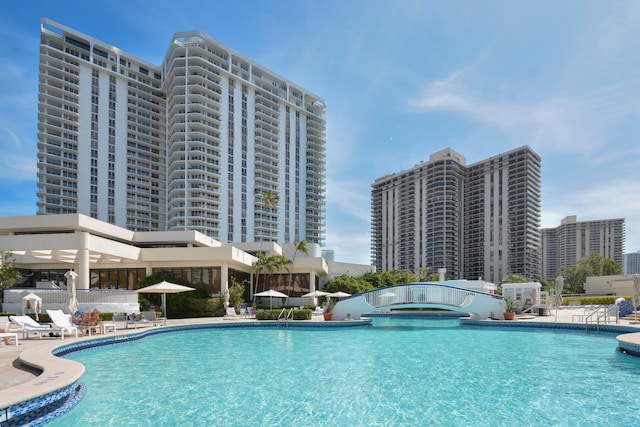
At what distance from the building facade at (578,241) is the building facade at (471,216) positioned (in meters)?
24.4

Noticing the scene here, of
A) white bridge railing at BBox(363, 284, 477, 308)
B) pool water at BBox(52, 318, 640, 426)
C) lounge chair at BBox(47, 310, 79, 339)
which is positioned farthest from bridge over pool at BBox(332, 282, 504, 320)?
lounge chair at BBox(47, 310, 79, 339)

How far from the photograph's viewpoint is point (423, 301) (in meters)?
24.8

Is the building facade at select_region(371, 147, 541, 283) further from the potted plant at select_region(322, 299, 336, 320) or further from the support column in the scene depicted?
the support column

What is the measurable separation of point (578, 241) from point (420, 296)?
441 ft

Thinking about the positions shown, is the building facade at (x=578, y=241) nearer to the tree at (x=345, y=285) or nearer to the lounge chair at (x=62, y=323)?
the tree at (x=345, y=285)

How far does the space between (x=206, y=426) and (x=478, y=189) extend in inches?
4732

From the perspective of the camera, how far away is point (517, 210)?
357 ft

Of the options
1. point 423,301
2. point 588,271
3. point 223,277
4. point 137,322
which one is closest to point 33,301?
point 137,322

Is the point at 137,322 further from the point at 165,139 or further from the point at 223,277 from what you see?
the point at 165,139

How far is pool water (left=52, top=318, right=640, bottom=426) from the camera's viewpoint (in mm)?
6953

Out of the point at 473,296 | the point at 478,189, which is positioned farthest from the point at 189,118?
the point at 478,189

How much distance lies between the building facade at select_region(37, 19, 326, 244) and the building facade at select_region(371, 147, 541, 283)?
51854 millimetres

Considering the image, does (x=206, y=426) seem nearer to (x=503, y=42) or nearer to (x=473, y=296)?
(x=503, y=42)

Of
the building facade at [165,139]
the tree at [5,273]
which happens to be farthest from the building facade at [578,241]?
the tree at [5,273]
